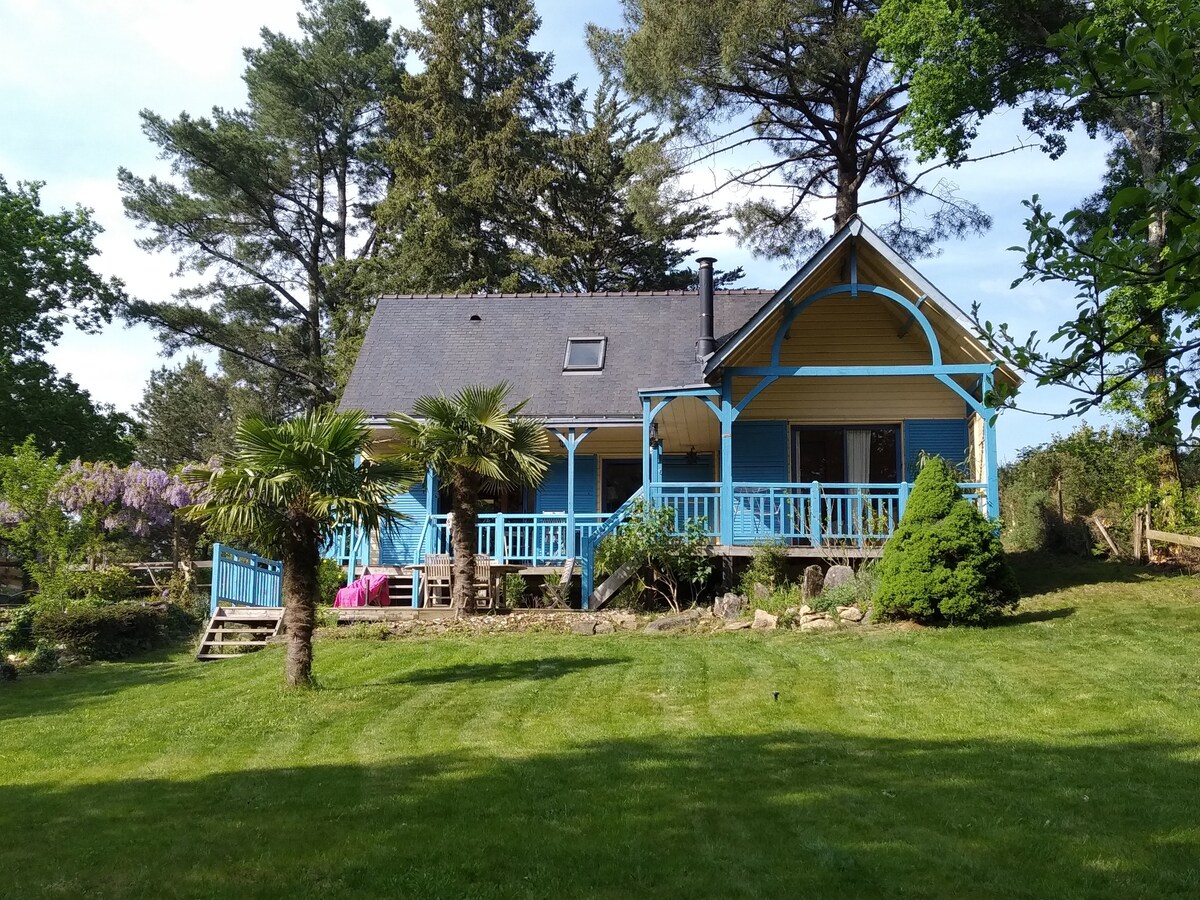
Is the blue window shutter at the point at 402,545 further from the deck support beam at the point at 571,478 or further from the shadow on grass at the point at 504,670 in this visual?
the shadow on grass at the point at 504,670

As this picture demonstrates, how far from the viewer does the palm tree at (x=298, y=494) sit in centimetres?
1023

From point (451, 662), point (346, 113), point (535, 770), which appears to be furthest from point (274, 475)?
point (346, 113)

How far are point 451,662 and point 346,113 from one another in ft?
96.1

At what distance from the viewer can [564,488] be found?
20.4 meters

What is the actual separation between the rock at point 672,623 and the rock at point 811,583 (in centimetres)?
152

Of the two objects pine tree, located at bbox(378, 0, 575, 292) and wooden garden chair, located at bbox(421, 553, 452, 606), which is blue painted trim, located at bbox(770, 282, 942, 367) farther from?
pine tree, located at bbox(378, 0, 575, 292)

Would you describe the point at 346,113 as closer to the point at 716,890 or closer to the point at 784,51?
the point at 784,51

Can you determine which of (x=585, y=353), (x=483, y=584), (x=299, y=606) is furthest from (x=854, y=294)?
(x=299, y=606)

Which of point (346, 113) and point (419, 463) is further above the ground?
point (346, 113)

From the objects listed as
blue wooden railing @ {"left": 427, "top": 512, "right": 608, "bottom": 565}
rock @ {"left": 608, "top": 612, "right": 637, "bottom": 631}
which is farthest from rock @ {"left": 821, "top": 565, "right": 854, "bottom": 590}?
blue wooden railing @ {"left": 427, "top": 512, "right": 608, "bottom": 565}

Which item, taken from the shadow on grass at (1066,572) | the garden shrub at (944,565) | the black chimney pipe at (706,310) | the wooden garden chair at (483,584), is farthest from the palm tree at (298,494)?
the shadow on grass at (1066,572)

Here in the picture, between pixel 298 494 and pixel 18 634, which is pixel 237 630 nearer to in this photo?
pixel 18 634

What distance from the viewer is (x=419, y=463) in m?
14.1

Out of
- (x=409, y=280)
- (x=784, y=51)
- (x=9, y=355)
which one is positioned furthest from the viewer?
(x=409, y=280)
